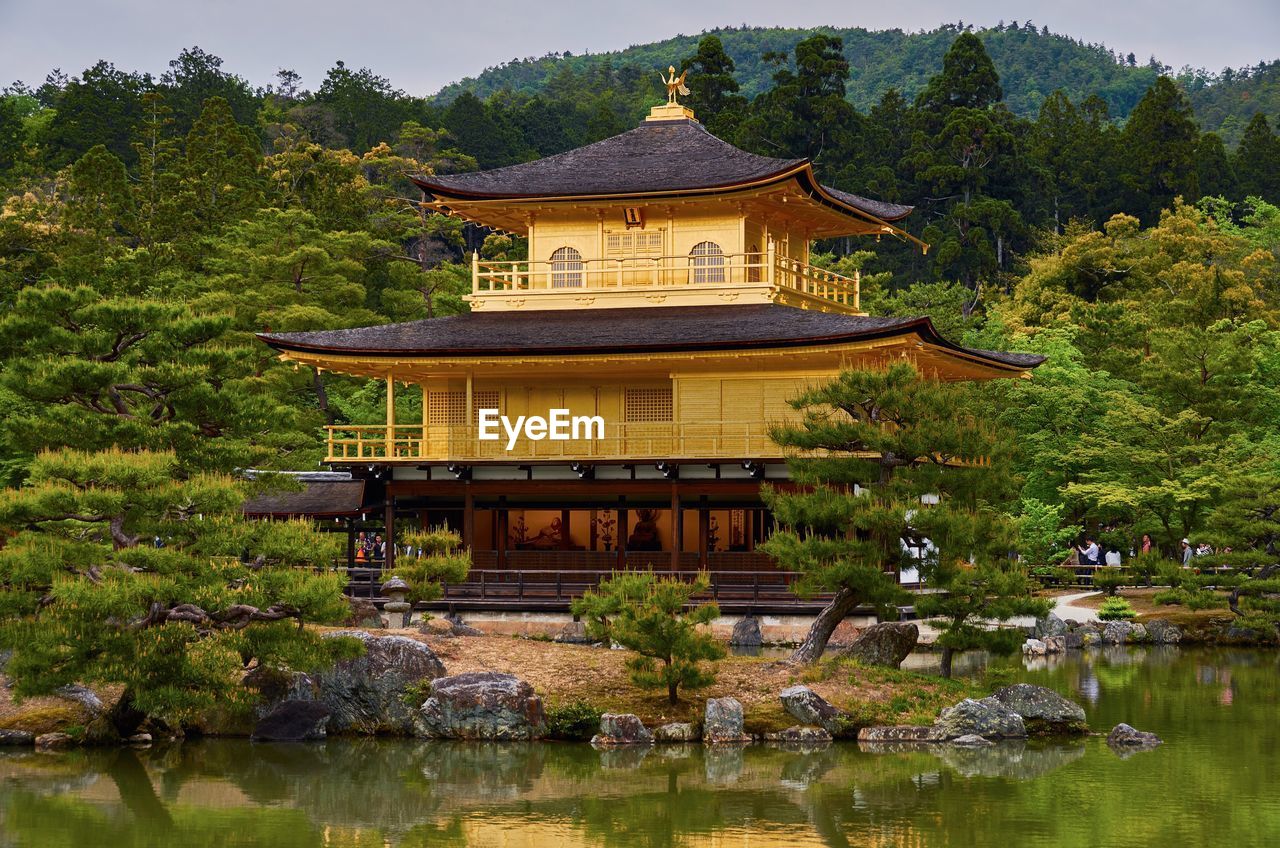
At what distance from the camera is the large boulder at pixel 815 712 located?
23.8m

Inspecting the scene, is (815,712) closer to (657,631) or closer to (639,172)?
(657,631)

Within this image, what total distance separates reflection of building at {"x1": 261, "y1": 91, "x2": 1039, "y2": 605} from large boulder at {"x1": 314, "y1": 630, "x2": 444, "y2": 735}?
10904 mm

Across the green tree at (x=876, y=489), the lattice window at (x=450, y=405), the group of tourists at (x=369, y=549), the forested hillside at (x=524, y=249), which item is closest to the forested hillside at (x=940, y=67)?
the forested hillside at (x=524, y=249)

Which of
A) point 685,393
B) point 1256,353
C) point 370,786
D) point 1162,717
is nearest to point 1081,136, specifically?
point 1256,353

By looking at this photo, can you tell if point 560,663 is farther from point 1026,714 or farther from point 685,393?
point 685,393

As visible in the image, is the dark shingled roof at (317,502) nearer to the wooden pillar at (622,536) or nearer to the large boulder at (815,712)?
the wooden pillar at (622,536)

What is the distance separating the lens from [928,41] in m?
142

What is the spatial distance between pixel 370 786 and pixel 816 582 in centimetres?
807

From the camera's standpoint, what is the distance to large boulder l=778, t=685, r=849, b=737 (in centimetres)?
2384

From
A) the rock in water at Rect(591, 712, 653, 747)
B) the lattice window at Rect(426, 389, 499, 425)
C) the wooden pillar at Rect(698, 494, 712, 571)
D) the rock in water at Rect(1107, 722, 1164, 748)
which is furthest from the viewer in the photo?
the lattice window at Rect(426, 389, 499, 425)

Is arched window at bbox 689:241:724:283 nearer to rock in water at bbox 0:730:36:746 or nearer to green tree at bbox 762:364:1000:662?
green tree at bbox 762:364:1000:662

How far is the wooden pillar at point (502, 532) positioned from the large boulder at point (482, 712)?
14.6 meters

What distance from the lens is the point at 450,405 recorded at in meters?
39.5

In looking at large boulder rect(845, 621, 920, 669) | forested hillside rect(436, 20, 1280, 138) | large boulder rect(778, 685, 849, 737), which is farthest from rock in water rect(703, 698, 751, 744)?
forested hillside rect(436, 20, 1280, 138)
